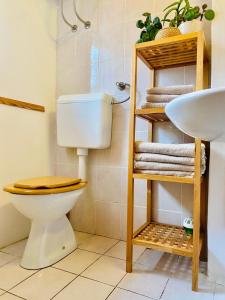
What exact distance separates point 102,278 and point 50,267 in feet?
0.87

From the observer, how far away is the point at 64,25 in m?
1.65

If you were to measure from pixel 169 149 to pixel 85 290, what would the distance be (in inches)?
26.2

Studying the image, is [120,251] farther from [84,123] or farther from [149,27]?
[149,27]

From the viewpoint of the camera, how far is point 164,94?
1.06 metres

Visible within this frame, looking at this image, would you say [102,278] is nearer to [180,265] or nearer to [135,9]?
[180,265]

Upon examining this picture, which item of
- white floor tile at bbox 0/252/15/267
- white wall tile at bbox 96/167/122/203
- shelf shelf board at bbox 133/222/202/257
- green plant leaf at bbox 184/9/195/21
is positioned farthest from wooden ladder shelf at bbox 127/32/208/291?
white floor tile at bbox 0/252/15/267

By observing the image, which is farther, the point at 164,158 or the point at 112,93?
the point at 112,93

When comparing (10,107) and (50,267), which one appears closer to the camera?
(50,267)

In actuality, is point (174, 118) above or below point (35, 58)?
below

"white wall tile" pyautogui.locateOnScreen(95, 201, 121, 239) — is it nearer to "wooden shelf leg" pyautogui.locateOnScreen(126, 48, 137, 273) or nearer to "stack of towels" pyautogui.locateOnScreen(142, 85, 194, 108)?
"wooden shelf leg" pyautogui.locateOnScreen(126, 48, 137, 273)

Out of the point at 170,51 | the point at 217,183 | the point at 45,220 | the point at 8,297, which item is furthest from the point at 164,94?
the point at 8,297

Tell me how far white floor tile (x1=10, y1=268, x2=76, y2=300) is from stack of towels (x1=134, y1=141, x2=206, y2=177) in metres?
0.57

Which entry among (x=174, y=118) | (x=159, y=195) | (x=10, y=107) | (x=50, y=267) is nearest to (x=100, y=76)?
(x=10, y=107)

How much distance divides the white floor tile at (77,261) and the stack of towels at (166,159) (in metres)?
0.52
